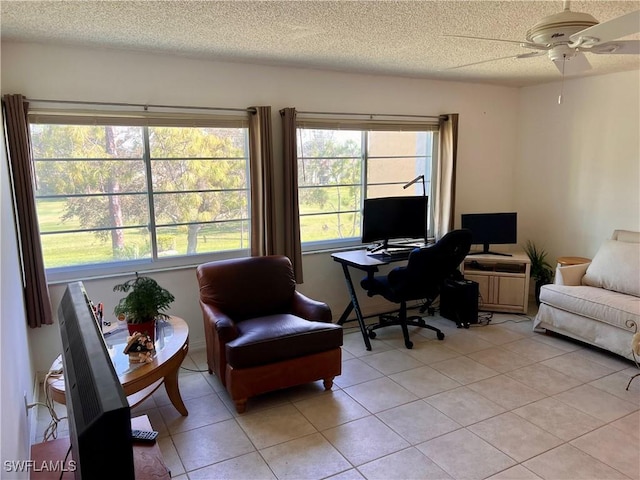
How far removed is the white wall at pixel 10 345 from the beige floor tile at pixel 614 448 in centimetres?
264

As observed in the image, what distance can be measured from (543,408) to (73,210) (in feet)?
11.4

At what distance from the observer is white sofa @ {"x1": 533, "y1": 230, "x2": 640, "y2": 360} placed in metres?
3.42

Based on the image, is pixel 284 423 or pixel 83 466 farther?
pixel 284 423

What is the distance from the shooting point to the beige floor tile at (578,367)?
3.30m

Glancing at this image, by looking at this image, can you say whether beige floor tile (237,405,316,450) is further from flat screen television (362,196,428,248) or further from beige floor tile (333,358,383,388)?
flat screen television (362,196,428,248)

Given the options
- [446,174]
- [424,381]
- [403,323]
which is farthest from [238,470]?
[446,174]

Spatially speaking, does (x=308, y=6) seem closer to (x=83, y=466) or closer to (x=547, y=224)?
(x=83, y=466)

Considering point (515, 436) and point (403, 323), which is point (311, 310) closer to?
point (403, 323)

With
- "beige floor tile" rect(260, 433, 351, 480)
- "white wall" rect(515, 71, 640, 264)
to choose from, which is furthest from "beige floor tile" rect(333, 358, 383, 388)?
"white wall" rect(515, 71, 640, 264)

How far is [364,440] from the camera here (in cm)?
255

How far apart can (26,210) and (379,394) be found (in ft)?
8.52

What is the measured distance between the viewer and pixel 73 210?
3.34m

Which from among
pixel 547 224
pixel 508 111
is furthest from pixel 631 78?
pixel 547 224

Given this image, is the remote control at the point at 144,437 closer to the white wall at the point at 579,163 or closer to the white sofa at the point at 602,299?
the white sofa at the point at 602,299
